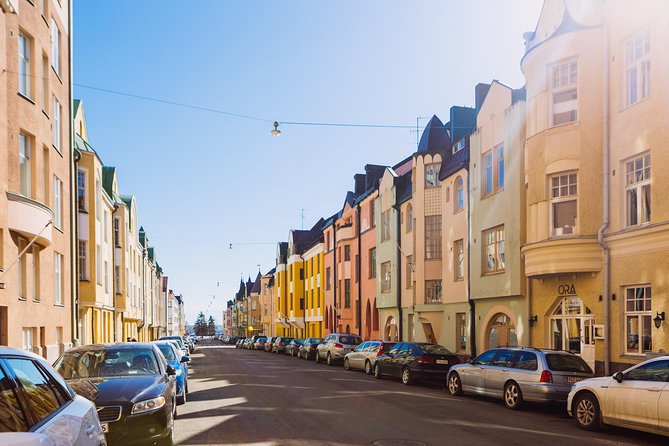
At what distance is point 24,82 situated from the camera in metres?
19.3

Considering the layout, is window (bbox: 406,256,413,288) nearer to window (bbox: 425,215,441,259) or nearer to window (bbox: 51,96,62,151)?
window (bbox: 425,215,441,259)

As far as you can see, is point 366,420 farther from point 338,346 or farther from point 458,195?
point 338,346

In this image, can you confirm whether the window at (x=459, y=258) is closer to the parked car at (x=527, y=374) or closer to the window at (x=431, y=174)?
the window at (x=431, y=174)

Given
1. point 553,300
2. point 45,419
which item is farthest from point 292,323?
point 45,419

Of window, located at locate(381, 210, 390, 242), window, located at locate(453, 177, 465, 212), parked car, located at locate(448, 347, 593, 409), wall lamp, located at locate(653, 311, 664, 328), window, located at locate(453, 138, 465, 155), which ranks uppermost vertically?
window, located at locate(453, 138, 465, 155)

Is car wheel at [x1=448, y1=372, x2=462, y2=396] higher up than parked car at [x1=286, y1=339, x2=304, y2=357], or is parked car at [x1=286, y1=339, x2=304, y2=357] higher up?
car wheel at [x1=448, y1=372, x2=462, y2=396]

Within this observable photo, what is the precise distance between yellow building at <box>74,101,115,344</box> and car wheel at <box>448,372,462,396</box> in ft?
56.7

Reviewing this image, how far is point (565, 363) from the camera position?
14.7 m

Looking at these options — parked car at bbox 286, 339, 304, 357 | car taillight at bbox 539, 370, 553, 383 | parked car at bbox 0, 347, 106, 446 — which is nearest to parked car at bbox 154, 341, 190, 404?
car taillight at bbox 539, 370, 553, 383

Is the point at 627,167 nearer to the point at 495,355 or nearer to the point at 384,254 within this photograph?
the point at 495,355

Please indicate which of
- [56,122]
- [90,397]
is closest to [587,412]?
[90,397]

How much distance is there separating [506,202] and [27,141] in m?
15.5

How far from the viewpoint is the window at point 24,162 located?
752 inches

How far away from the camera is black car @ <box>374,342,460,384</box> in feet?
68.8
